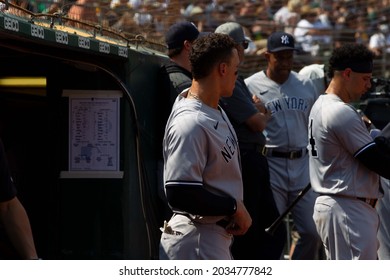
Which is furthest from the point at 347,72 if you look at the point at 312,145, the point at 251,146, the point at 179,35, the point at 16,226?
the point at 16,226

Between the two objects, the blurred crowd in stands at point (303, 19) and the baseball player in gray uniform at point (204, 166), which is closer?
the baseball player in gray uniform at point (204, 166)

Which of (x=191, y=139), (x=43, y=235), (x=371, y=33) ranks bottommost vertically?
(x=43, y=235)

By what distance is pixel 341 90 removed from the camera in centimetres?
546

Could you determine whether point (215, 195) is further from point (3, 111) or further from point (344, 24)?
point (344, 24)

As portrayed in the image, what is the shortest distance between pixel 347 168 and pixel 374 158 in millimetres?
175

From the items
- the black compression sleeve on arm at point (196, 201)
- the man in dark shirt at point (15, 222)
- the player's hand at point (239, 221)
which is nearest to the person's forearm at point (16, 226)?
the man in dark shirt at point (15, 222)

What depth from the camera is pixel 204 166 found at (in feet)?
13.8

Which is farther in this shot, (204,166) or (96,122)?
(96,122)

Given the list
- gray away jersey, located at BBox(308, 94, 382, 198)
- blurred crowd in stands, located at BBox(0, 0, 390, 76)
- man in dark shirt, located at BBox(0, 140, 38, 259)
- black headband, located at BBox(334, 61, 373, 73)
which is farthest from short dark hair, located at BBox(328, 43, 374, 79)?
blurred crowd in stands, located at BBox(0, 0, 390, 76)

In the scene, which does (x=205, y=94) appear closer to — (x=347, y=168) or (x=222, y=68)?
(x=222, y=68)

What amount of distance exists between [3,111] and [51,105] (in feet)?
1.10

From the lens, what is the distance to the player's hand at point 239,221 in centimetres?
427

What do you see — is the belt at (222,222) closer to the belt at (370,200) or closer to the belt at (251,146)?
the belt at (370,200)
